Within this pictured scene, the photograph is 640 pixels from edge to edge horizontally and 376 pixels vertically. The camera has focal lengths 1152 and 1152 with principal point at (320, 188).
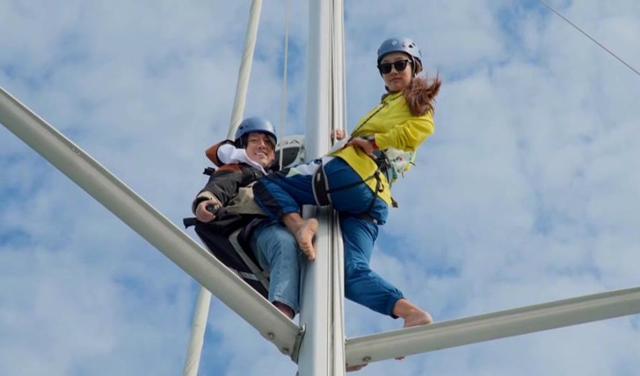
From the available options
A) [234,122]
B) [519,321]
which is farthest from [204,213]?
[234,122]

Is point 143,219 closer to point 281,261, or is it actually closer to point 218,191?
point 281,261

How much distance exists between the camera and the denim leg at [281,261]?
538 centimetres

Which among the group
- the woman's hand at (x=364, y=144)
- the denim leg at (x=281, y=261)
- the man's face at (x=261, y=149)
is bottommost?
the denim leg at (x=281, y=261)

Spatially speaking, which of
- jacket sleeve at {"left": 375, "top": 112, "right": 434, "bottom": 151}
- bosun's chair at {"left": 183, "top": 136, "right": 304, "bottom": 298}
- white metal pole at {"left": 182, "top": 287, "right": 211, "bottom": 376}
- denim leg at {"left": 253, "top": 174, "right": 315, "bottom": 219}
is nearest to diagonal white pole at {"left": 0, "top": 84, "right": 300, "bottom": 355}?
denim leg at {"left": 253, "top": 174, "right": 315, "bottom": 219}

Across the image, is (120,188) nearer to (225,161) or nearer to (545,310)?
(545,310)

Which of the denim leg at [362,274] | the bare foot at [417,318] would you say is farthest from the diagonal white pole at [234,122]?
the bare foot at [417,318]

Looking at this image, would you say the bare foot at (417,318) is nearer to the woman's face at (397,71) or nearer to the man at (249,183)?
the man at (249,183)

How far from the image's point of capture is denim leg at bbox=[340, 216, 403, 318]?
557cm

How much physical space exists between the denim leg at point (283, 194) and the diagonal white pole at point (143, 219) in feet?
4.77

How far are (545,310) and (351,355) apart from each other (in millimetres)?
800

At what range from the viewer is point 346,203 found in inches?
236

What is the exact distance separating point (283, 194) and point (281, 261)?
637 millimetres

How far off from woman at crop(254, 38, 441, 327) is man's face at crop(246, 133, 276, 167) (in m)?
0.79

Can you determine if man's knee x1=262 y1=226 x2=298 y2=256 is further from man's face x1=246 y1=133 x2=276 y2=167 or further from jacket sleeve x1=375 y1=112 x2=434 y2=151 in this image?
man's face x1=246 y1=133 x2=276 y2=167
